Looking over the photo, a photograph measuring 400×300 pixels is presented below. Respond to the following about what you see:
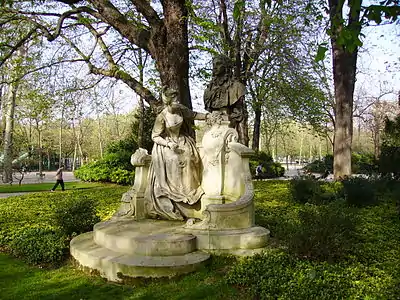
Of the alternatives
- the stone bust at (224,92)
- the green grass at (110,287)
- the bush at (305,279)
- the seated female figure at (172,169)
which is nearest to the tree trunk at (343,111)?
the stone bust at (224,92)

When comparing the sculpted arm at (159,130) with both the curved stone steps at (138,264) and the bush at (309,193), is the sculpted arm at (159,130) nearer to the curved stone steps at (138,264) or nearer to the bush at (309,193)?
the curved stone steps at (138,264)

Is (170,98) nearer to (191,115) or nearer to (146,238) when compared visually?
(191,115)

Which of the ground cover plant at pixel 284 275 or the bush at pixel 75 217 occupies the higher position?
the bush at pixel 75 217

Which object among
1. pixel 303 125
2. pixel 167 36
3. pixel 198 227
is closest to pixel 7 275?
pixel 198 227

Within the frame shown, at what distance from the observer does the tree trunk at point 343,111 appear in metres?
16.2

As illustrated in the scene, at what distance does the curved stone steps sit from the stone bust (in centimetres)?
251

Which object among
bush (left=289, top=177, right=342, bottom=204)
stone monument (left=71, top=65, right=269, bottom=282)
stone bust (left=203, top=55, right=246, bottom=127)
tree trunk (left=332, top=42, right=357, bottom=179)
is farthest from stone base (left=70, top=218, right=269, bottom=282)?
tree trunk (left=332, top=42, right=357, bottom=179)

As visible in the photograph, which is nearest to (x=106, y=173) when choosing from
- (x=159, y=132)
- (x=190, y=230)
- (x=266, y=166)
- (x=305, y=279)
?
(x=266, y=166)

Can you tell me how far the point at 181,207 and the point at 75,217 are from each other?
248cm

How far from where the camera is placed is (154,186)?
6.71 meters

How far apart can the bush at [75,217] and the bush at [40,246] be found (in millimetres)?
193

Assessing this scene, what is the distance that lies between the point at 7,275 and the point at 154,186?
273 centimetres

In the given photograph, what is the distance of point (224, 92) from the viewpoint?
256 inches

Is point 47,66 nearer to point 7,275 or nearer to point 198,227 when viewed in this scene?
point 7,275
